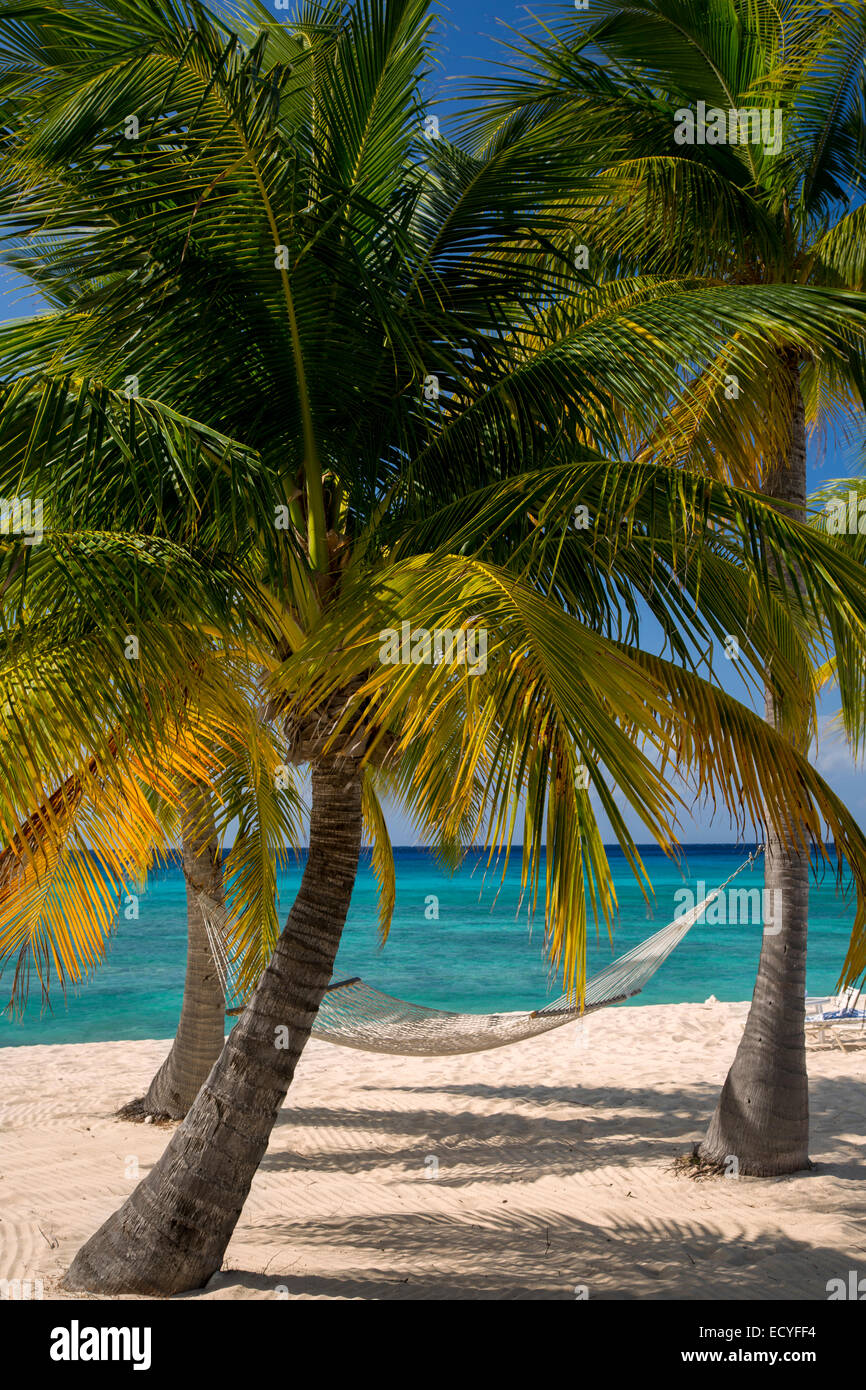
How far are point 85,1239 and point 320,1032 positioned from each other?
5.88 ft

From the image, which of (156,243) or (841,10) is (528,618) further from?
Result: (841,10)

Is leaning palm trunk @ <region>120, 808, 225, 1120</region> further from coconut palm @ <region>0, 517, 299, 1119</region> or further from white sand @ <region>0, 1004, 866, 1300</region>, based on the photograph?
coconut palm @ <region>0, 517, 299, 1119</region>

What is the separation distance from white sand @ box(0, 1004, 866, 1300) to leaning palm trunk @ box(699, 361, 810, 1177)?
0.49ft

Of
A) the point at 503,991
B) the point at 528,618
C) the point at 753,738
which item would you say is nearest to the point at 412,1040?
the point at 753,738

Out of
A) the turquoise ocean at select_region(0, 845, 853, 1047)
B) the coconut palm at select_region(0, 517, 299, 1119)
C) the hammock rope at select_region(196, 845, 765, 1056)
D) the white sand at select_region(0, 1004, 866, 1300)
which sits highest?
the coconut palm at select_region(0, 517, 299, 1119)

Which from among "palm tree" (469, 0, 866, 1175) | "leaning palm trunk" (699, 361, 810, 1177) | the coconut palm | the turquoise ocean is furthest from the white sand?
the turquoise ocean

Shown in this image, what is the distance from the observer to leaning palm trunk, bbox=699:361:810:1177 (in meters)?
4.77

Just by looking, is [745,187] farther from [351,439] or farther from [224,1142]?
[224,1142]

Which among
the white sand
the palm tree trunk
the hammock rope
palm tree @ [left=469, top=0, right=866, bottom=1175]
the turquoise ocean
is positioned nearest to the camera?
the palm tree trunk

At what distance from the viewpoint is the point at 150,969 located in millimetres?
19141

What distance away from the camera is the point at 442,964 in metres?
20.6

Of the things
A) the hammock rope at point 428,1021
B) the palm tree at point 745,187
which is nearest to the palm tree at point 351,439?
the palm tree at point 745,187

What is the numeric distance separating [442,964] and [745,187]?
17972 mm

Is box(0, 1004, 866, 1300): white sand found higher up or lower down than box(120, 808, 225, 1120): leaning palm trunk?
lower down
